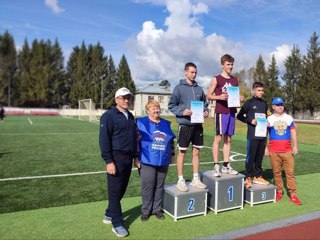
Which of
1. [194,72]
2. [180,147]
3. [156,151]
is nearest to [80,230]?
[156,151]

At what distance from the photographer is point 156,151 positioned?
4.27 meters

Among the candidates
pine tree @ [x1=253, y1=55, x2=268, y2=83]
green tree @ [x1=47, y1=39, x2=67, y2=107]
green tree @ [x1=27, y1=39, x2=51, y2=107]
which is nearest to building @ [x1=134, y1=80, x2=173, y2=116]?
green tree @ [x1=47, y1=39, x2=67, y2=107]

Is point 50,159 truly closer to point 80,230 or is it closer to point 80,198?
point 80,198

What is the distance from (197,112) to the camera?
4.77m

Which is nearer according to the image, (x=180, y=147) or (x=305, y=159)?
(x=180, y=147)

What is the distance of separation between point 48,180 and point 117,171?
367 centimetres

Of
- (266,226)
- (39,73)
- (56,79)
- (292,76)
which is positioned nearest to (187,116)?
(266,226)

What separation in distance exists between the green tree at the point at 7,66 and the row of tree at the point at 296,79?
48.3m

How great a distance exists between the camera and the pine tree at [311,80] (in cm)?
5469

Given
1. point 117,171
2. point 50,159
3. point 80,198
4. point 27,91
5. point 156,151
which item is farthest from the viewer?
point 27,91

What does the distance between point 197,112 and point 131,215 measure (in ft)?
6.24

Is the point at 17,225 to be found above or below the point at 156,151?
below

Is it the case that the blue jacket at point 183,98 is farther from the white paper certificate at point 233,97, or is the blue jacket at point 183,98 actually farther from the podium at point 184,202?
the podium at point 184,202

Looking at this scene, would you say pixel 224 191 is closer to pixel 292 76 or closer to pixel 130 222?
pixel 130 222
